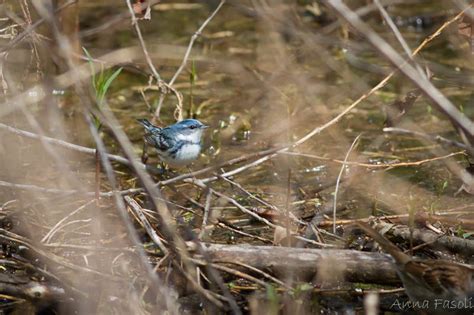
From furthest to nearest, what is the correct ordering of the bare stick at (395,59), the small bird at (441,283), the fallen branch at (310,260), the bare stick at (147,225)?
the bare stick at (147,225), the fallen branch at (310,260), the small bird at (441,283), the bare stick at (395,59)

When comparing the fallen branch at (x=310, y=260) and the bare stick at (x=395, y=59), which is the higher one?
the bare stick at (x=395, y=59)

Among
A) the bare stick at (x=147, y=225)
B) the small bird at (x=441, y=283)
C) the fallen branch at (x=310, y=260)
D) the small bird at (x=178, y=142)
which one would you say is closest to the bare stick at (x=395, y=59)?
the small bird at (x=441, y=283)

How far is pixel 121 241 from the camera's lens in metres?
5.72

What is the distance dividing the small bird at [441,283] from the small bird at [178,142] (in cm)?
248

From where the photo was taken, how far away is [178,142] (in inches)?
259

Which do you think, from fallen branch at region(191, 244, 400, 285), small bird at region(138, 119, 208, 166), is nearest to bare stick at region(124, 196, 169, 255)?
fallen branch at region(191, 244, 400, 285)

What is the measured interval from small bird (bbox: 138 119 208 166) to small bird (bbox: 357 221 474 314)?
97.5 inches

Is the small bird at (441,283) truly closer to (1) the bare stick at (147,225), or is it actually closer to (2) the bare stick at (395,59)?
(1) the bare stick at (147,225)

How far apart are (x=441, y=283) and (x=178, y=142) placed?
2761 millimetres

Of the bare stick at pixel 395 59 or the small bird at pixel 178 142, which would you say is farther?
the small bird at pixel 178 142

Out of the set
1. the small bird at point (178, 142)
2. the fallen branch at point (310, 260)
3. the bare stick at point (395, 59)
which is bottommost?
the small bird at point (178, 142)

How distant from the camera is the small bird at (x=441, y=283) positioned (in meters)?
4.39

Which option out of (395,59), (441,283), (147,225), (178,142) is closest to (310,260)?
(441,283)

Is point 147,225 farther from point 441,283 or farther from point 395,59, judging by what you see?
point 395,59
